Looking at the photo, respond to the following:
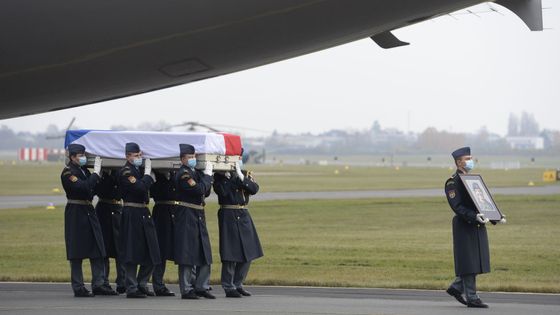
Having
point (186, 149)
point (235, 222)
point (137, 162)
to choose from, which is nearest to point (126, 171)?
point (137, 162)

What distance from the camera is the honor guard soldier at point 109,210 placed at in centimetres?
1308

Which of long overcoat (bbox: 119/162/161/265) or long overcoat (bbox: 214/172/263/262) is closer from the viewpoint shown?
long overcoat (bbox: 119/162/161/265)

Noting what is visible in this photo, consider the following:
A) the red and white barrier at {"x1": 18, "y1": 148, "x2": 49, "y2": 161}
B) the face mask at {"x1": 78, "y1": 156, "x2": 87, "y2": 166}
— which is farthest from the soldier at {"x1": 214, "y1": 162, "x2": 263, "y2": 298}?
the red and white barrier at {"x1": 18, "y1": 148, "x2": 49, "y2": 161}

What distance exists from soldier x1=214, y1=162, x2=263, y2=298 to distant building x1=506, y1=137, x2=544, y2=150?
449 ft

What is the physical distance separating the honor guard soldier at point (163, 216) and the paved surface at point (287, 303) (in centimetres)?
38

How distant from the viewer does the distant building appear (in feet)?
487

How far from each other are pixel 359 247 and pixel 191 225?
25.4ft

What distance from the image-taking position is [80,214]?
491 inches

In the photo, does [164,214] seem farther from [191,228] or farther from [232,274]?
[232,274]

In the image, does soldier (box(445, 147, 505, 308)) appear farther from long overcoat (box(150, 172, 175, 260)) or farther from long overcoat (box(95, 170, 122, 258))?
long overcoat (box(95, 170, 122, 258))

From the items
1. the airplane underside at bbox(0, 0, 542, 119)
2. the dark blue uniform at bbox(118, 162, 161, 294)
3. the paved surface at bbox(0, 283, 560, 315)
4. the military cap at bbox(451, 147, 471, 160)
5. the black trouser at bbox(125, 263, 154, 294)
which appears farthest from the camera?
the black trouser at bbox(125, 263, 154, 294)

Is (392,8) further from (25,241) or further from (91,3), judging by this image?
(25,241)

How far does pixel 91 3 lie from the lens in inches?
230

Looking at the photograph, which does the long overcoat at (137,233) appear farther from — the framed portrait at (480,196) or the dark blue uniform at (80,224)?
the framed portrait at (480,196)
